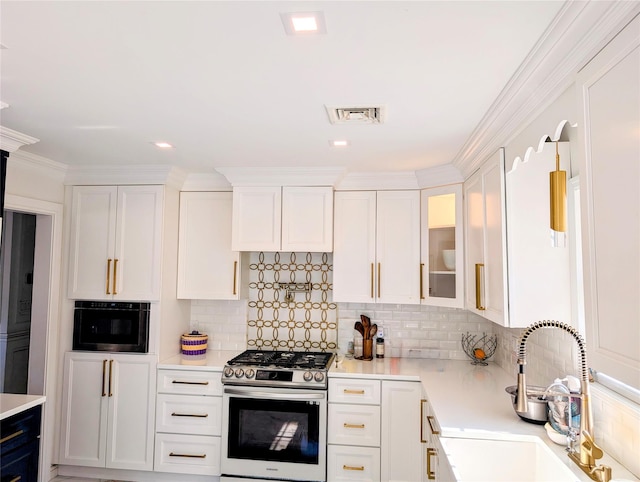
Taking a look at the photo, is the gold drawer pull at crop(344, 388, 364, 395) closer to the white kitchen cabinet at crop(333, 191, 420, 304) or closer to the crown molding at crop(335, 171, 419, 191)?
the white kitchen cabinet at crop(333, 191, 420, 304)

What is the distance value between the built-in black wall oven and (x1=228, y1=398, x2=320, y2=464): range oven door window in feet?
3.00

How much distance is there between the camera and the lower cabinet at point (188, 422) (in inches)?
127

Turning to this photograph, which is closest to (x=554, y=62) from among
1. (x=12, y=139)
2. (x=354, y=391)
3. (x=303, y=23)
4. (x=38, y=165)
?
(x=303, y=23)

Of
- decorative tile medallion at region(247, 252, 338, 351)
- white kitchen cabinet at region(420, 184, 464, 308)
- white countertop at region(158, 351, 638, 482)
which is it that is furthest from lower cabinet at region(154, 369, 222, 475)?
white kitchen cabinet at region(420, 184, 464, 308)

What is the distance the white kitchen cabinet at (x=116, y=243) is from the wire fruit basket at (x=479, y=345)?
8.35ft

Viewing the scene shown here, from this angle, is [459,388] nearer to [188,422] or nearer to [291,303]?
[291,303]

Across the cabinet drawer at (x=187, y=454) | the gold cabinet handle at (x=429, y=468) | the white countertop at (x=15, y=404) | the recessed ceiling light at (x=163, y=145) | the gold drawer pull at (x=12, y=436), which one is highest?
the recessed ceiling light at (x=163, y=145)

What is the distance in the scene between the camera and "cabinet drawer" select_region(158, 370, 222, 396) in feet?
10.7

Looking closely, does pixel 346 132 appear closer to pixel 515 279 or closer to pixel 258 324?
pixel 515 279

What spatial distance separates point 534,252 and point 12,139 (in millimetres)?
2972

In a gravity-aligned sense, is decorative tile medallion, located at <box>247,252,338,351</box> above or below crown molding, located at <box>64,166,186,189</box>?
below

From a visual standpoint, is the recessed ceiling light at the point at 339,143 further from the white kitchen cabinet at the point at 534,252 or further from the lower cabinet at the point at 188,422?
the lower cabinet at the point at 188,422

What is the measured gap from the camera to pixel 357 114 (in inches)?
85.0

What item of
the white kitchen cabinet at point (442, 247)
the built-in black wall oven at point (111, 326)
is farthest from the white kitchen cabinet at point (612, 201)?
the built-in black wall oven at point (111, 326)
